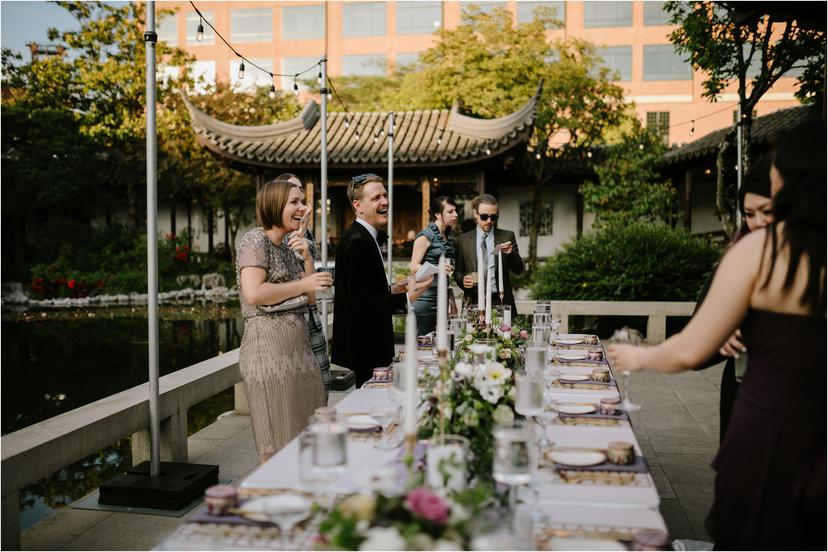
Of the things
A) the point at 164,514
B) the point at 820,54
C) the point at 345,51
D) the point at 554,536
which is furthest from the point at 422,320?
the point at 345,51

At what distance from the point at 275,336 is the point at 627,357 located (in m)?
1.56

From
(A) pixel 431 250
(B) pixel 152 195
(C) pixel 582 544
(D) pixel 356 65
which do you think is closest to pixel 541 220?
(A) pixel 431 250

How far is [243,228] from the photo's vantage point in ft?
75.3

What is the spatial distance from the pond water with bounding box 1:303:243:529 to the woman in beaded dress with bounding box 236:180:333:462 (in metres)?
1.80

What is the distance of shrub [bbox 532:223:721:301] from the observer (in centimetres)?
880

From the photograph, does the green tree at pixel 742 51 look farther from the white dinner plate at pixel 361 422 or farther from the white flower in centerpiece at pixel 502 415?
the white flower in centerpiece at pixel 502 415

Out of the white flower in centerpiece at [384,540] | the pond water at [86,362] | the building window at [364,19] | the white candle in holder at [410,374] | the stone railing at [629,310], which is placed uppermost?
the building window at [364,19]

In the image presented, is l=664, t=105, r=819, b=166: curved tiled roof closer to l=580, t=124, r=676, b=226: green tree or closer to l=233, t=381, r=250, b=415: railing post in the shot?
l=580, t=124, r=676, b=226: green tree

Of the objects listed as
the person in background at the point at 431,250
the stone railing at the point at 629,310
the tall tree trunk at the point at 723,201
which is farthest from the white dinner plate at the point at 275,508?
the tall tree trunk at the point at 723,201

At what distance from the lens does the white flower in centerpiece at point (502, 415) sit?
187 cm

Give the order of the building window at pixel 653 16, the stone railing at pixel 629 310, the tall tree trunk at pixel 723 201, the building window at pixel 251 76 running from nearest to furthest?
1. the stone railing at pixel 629 310
2. the tall tree trunk at pixel 723 201
3. the building window at pixel 251 76
4. the building window at pixel 653 16

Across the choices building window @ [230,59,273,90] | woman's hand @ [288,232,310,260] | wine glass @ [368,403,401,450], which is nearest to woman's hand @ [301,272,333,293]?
woman's hand @ [288,232,310,260]

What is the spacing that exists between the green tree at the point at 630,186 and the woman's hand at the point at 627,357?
49.2 ft

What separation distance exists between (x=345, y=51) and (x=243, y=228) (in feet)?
41.4
